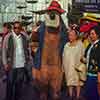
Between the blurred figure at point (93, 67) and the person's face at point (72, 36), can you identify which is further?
the person's face at point (72, 36)

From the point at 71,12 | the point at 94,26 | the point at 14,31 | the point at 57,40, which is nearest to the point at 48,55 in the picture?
the point at 57,40

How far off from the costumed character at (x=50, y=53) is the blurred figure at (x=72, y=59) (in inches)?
6.4

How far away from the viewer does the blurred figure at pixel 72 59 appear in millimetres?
8742

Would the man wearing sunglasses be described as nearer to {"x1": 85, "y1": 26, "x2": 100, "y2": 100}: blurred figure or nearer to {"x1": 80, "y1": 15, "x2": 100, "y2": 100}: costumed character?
{"x1": 80, "y1": 15, "x2": 100, "y2": 100}: costumed character

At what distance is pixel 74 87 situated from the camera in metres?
8.95

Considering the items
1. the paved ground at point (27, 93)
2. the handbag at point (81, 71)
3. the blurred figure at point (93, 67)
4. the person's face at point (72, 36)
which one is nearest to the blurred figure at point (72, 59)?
the person's face at point (72, 36)

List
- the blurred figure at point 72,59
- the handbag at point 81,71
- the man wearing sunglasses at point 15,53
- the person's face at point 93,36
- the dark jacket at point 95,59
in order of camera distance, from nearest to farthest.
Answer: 1. the dark jacket at point 95,59
2. the person's face at point 93,36
3. the handbag at point 81,71
4. the blurred figure at point 72,59
5. the man wearing sunglasses at point 15,53

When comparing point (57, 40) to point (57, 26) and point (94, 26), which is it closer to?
point (57, 26)

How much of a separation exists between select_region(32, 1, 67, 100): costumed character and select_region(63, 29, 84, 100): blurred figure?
16cm

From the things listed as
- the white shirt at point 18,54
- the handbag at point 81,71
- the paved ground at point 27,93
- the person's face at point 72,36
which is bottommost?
the paved ground at point 27,93

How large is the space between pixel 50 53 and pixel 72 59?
1.41ft

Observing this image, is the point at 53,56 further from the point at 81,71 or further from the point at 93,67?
the point at 93,67

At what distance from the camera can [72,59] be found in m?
8.77

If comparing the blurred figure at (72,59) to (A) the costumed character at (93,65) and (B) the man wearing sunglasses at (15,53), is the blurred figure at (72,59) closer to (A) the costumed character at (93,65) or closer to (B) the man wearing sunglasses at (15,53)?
(B) the man wearing sunglasses at (15,53)
